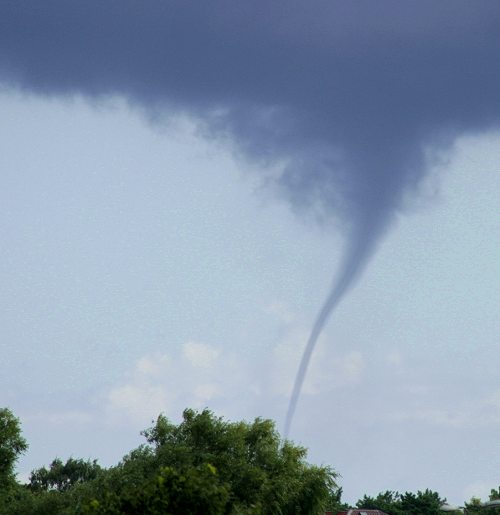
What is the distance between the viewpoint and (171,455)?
63.4m

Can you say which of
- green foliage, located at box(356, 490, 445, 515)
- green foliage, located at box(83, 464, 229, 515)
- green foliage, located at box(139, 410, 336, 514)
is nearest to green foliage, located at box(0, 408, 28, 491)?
green foliage, located at box(139, 410, 336, 514)

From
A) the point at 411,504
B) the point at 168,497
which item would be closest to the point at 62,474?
the point at 411,504

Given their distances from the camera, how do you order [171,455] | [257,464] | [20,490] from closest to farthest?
[171,455]
[257,464]
[20,490]

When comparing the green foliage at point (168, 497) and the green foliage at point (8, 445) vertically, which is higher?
the green foliage at point (8, 445)

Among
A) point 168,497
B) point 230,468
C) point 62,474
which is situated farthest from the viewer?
point 62,474

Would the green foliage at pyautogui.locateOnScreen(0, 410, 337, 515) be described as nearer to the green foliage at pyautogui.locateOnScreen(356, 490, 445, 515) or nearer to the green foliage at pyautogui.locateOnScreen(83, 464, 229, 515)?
the green foliage at pyautogui.locateOnScreen(83, 464, 229, 515)

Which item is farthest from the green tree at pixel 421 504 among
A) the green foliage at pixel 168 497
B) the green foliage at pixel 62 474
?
the green foliage at pixel 168 497

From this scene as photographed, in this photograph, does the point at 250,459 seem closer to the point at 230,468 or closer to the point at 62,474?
the point at 230,468

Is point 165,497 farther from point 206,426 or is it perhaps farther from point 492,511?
point 492,511

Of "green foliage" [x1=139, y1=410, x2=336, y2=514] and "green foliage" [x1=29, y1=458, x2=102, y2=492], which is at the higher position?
"green foliage" [x1=29, y1=458, x2=102, y2=492]

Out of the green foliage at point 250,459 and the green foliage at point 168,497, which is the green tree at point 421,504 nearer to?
the green foliage at point 250,459

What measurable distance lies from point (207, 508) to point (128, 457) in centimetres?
3581

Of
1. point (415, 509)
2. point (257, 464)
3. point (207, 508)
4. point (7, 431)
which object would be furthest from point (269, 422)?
point (415, 509)

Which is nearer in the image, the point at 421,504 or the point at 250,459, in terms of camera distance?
the point at 250,459
